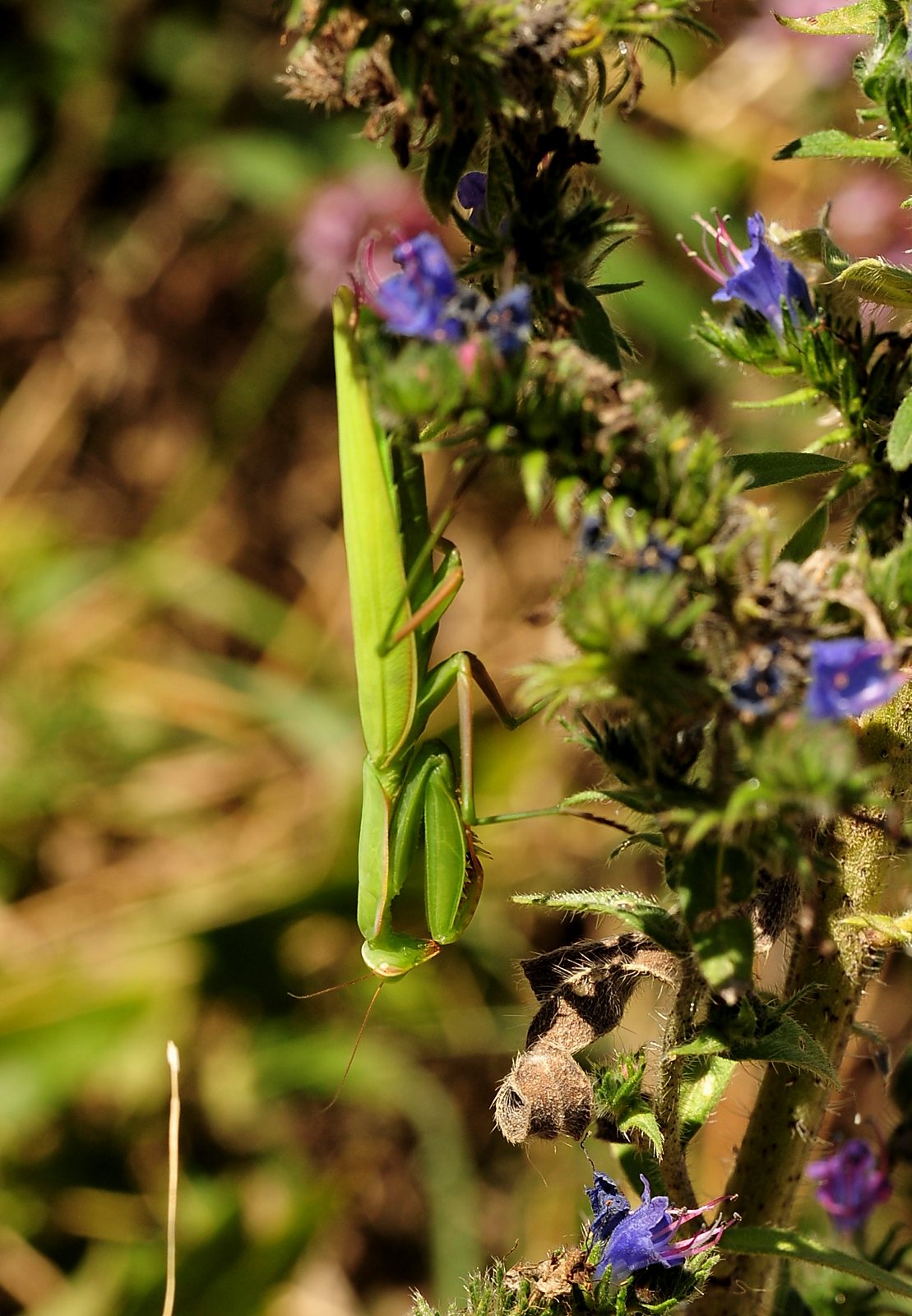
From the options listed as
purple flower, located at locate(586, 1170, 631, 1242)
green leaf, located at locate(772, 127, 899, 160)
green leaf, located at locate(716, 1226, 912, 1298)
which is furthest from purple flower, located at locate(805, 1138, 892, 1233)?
green leaf, located at locate(772, 127, 899, 160)

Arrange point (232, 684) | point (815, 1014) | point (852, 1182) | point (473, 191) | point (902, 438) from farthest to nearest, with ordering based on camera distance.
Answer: point (232, 684), point (852, 1182), point (815, 1014), point (473, 191), point (902, 438)

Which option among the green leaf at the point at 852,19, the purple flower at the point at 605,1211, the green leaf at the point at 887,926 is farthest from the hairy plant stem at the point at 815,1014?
the green leaf at the point at 852,19

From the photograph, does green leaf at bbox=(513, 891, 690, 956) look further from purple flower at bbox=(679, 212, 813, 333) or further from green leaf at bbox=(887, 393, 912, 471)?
purple flower at bbox=(679, 212, 813, 333)

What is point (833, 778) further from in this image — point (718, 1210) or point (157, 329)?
point (157, 329)

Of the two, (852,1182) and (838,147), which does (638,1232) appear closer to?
(852,1182)

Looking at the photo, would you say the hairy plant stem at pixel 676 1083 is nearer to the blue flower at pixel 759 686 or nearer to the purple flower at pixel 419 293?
the blue flower at pixel 759 686

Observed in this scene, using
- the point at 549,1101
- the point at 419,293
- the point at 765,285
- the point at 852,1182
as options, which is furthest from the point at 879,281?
the point at 852,1182
